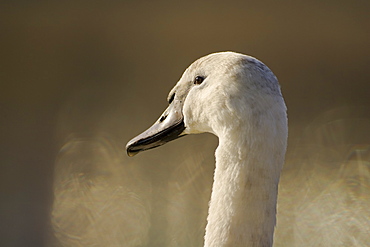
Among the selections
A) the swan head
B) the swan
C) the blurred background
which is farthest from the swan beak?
the blurred background

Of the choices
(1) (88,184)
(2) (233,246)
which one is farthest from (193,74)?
(1) (88,184)

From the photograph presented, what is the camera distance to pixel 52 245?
8.30 ft

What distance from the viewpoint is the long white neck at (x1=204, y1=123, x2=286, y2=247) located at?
97 cm

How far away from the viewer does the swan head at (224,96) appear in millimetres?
990

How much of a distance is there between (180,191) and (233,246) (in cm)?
149

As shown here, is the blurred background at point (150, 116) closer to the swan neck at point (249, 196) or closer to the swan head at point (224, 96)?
A: the swan head at point (224, 96)

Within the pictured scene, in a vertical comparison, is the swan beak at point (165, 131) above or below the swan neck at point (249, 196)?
above

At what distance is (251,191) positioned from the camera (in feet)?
3.21

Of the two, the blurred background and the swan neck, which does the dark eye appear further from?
the blurred background

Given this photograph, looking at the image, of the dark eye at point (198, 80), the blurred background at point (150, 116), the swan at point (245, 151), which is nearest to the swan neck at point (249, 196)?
the swan at point (245, 151)

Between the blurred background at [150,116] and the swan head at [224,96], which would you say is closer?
the swan head at [224,96]

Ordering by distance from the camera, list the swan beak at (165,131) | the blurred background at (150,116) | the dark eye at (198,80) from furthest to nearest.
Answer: the blurred background at (150,116) < the swan beak at (165,131) < the dark eye at (198,80)

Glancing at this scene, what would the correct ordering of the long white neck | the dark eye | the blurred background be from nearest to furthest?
1. the long white neck
2. the dark eye
3. the blurred background

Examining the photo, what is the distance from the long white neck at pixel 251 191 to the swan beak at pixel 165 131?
10.3 inches
